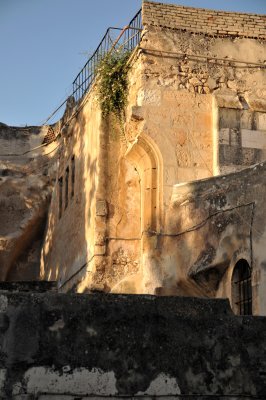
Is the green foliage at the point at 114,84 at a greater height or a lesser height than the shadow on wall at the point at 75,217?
greater

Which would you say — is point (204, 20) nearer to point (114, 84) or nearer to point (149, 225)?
point (114, 84)

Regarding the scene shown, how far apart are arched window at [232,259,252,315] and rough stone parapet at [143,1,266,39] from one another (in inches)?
233

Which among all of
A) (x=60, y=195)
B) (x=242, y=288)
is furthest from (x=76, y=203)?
(x=242, y=288)

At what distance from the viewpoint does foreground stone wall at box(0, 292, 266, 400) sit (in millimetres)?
6230

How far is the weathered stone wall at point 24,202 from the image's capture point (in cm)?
2247

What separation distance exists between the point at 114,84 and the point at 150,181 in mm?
2296

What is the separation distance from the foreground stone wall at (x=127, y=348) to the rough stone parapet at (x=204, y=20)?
1084cm

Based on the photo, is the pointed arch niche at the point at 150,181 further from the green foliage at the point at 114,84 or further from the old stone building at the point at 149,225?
the green foliage at the point at 114,84

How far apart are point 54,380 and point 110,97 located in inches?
446

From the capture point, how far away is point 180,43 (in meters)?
16.7

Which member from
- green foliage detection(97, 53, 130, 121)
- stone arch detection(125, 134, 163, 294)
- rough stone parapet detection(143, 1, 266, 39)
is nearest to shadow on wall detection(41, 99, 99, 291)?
green foliage detection(97, 53, 130, 121)

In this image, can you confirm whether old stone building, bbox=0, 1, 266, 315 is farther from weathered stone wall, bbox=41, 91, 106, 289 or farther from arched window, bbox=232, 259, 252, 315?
arched window, bbox=232, 259, 252, 315

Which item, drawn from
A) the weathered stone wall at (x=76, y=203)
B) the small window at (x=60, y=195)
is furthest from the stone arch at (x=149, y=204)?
the small window at (x=60, y=195)

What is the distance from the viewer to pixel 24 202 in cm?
2305
